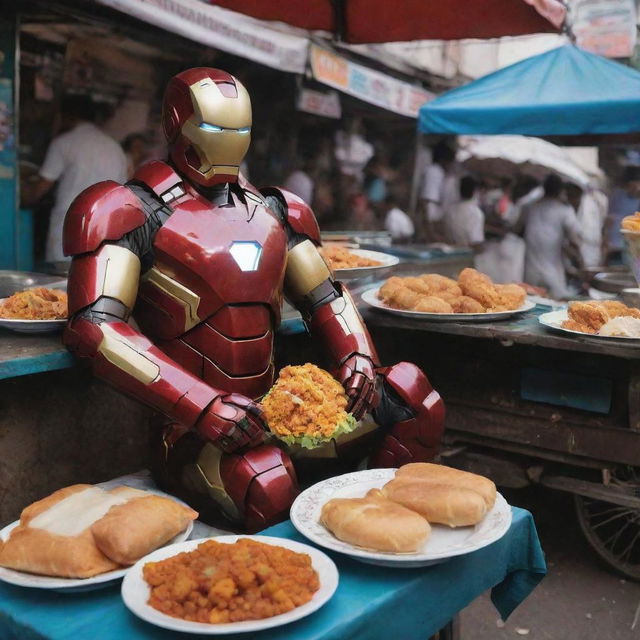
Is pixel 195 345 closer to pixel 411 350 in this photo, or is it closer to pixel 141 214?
pixel 141 214

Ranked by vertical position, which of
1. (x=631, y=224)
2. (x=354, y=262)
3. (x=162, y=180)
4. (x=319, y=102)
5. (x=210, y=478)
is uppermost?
(x=319, y=102)

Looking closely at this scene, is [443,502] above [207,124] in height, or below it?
below

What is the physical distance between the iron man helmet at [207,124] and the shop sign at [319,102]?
6.05 m

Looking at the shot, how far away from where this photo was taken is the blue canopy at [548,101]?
5.27 metres

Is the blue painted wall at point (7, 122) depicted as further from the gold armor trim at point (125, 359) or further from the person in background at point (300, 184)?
the gold armor trim at point (125, 359)

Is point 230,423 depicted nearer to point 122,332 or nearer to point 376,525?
point 122,332

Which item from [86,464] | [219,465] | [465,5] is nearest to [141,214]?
[219,465]

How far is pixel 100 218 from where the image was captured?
2.40 meters

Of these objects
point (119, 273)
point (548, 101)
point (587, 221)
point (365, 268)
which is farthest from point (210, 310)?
point (587, 221)

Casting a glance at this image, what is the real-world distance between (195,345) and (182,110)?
78cm

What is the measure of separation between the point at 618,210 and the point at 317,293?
36.4ft

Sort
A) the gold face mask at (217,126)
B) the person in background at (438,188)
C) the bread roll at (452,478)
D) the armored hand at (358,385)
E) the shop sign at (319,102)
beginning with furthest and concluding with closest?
the person in background at (438,188) < the shop sign at (319,102) < the armored hand at (358,385) < the gold face mask at (217,126) < the bread roll at (452,478)

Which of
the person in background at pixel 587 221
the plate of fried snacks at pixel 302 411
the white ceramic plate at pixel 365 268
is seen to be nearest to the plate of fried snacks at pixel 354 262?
the white ceramic plate at pixel 365 268

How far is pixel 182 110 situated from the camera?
2578 millimetres
